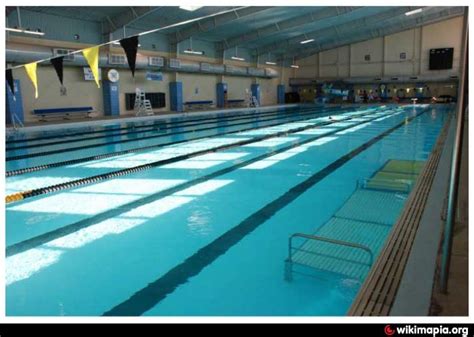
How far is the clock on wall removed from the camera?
15.9 metres

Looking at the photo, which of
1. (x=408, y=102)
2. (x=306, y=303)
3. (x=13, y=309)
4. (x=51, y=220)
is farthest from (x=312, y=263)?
(x=408, y=102)

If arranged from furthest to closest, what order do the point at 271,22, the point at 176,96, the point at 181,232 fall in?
the point at 176,96 → the point at 271,22 → the point at 181,232

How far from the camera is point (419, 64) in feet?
86.1

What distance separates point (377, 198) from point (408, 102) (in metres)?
24.2

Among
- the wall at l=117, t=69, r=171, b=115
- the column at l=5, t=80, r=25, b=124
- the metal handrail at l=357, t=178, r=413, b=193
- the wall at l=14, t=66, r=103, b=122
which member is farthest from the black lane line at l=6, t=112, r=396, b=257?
the wall at l=117, t=69, r=171, b=115

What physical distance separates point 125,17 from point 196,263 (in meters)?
13.2

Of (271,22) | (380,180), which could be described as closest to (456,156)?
(380,180)

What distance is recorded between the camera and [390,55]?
27.0m

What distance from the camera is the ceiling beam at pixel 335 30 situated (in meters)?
20.0

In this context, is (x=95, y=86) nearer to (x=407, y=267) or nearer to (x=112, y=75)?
(x=112, y=75)

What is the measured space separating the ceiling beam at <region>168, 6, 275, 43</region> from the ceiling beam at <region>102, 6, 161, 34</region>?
3118mm

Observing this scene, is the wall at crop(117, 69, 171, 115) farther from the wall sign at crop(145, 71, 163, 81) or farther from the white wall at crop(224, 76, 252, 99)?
the white wall at crop(224, 76, 252, 99)

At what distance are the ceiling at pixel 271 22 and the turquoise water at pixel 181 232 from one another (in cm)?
541

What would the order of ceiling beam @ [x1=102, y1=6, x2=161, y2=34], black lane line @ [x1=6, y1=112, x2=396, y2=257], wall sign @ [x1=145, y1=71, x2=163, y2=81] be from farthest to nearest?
wall sign @ [x1=145, y1=71, x2=163, y2=81]
ceiling beam @ [x1=102, y1=6, x2=161, y2=34]
black lane line @ [x1=6, y1=112, x2=396, y2=257]
